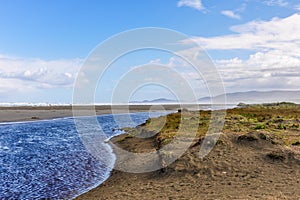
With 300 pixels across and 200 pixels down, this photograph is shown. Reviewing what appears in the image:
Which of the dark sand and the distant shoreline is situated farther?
the distant shoreline

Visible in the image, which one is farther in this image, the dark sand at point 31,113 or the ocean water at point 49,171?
the dark sand at point 31,113

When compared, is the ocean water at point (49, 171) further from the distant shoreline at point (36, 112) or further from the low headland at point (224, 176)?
the distant shoreline at point (36, 112)

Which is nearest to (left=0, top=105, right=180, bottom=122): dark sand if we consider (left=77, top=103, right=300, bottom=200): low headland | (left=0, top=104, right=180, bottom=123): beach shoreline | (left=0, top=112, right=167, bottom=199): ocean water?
(left=0, top=104, right=180, bottom=123): beach shoreline

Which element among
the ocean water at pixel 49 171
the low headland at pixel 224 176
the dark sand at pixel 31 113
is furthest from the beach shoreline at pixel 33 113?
the low headland at pixel 224 176

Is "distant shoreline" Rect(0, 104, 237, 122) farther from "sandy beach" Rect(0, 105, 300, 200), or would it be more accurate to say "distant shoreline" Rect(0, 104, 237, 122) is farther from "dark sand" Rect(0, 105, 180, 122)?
"sandy beach" Rect(0, 105, 300, 200)

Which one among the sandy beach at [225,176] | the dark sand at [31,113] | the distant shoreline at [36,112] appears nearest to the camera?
the sandy beach at [225,176]

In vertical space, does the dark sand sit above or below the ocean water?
above

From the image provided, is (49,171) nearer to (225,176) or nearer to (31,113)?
(225,176)

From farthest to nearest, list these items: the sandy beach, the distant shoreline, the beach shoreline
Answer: the distant shoreline
the beach shoreline
the sandy beach

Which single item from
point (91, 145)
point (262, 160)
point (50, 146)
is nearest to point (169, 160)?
point (262, 160)

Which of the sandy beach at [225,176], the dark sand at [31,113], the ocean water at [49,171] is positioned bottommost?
the ocean water at [49,171]

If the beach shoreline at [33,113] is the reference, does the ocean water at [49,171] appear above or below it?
below

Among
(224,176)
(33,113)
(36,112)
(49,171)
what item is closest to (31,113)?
(33,113)

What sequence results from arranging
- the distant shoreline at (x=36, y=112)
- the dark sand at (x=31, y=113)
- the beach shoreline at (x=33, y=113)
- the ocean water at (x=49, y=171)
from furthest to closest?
1. the distant shoreline at (x=36, y=112)
2. the dark sand at (x=31, y=113)
3. the beach shoreline at (x=33, y=113)
4. the ocean water at (x=49, y=171)
